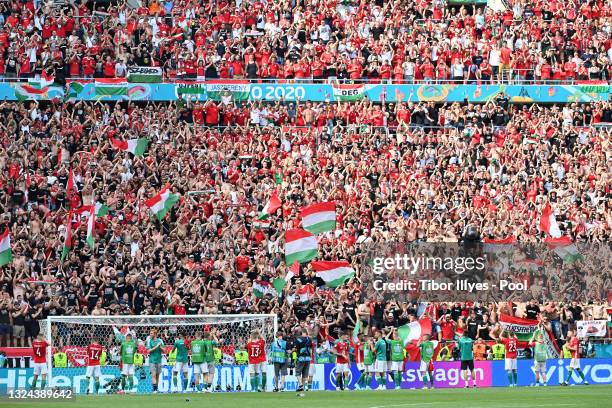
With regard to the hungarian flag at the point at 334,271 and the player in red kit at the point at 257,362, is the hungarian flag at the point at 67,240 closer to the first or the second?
the player in red kit at the point at 257,362

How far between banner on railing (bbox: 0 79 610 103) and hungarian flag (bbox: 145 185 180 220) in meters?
8.26

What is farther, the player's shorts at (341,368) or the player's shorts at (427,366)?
the player's shorts at (427,366)

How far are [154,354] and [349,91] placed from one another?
18281 mm

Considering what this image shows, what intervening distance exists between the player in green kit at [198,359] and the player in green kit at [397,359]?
5.70 m

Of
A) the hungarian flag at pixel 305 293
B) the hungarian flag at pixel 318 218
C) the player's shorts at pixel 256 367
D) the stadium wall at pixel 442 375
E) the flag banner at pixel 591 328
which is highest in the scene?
the hungarian flag at pixel 318 218

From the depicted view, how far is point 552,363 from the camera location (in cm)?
4122

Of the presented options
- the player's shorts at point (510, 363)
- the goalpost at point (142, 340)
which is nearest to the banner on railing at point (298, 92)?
the goalpost at point (142, 340)

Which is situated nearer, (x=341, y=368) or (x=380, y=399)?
(x=380, y=399)

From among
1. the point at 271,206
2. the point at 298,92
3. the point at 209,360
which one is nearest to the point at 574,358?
the point at 209,360

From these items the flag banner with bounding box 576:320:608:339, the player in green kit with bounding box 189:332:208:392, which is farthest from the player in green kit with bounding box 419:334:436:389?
the player in green kit with bounding box 189:332:208:392

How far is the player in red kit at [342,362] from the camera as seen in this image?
131ft

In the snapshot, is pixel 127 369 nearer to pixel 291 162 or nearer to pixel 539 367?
pixel 539 367

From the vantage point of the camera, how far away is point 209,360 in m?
39.4

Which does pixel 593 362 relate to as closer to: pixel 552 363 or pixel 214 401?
pixel 552 363
